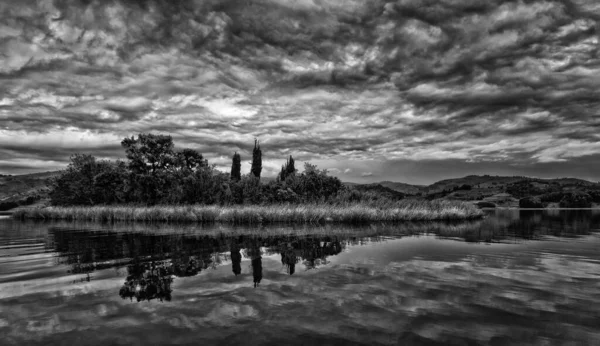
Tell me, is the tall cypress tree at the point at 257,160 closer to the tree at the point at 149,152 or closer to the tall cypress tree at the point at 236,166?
the tall cypress tree at the point at 236,166

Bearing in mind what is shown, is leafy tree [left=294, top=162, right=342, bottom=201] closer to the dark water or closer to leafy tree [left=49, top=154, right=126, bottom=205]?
leafy tree [left=49, top=154, right=126, bottom=205]

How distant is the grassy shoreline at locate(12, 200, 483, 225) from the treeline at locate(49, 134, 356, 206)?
8.95 meters

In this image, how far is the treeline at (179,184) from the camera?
49969 millimetres

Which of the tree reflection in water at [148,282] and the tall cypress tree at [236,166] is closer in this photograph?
the tree reflection in water at [148,282]

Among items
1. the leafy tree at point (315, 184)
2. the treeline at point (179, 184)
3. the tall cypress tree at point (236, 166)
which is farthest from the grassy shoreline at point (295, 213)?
the tall cypress tree at point (236, 166)

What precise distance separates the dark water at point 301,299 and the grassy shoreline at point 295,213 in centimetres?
1944

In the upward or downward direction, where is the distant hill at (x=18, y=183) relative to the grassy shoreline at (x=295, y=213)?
upward

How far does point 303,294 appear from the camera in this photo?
6.98m

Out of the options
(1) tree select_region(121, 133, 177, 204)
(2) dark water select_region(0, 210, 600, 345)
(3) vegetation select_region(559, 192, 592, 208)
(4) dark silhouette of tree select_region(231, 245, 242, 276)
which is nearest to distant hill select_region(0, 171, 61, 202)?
(1) tree select_region(121, 133, 177, 204)

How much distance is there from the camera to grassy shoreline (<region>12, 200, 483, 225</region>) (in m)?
31.8

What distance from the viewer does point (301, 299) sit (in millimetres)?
6613

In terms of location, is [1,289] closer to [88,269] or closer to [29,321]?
[88,269]

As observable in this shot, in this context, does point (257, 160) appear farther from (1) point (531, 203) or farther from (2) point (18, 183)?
(2) point (18, 183)

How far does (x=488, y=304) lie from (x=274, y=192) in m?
46.0
